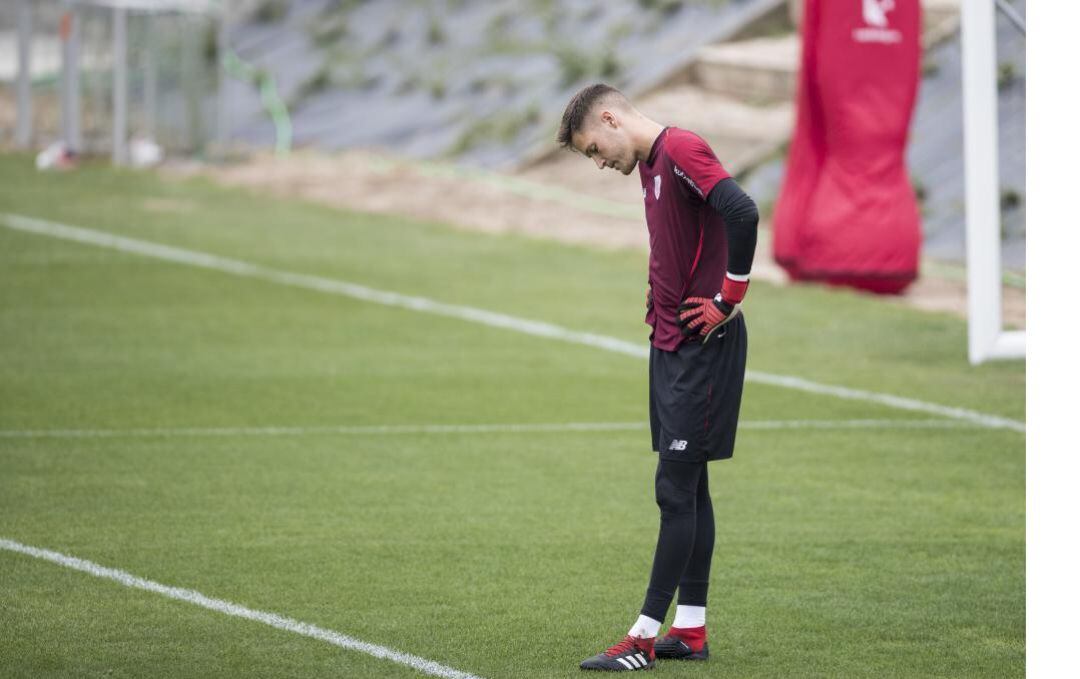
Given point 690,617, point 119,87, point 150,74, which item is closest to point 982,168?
point 690,617

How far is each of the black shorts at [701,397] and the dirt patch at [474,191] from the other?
38.3ft

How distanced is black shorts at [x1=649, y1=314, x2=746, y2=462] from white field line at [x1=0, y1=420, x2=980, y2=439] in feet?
14.8

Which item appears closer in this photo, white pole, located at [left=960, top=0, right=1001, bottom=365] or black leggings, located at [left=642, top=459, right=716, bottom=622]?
black leggings, located at [left=642, top=459, right=716, bottom=622]

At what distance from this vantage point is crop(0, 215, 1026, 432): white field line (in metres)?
11.6

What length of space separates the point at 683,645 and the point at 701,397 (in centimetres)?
92

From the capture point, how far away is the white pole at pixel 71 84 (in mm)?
24703

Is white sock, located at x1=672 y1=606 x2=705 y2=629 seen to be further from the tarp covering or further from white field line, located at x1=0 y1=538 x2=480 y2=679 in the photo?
the tarp covering

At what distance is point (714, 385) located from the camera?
6.20m

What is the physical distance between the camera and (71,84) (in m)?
24.8

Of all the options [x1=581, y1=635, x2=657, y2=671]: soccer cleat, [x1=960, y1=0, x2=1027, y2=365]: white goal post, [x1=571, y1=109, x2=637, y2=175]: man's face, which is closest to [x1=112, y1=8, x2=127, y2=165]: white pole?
[x1=960, y1=0, x2=1027, y2=365]: white goal post

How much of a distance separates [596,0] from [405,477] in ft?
66.2
